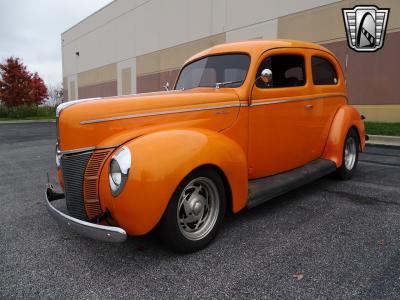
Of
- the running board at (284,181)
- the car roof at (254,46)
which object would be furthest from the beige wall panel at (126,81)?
the running board at (284,181)

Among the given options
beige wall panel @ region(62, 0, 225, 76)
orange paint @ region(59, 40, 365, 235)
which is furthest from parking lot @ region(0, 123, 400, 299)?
beige wall panel @ region(62, 0, 225, 76)

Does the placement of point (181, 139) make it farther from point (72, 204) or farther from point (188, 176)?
point (72, 204)

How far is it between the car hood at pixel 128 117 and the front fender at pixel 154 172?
23 cm

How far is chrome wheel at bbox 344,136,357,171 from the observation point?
518cm

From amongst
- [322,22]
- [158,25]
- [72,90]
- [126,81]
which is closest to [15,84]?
[72,90]

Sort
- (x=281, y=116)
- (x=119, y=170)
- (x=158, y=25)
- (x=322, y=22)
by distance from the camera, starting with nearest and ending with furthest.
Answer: (x=119, y=170) → (x=281, y=116) → (x=322, y=22) → (x=158, y=25)

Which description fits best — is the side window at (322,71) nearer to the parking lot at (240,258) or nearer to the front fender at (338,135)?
the front fender at (338,135)

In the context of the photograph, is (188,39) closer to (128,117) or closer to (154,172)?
(128,117)

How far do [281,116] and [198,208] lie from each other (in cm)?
168

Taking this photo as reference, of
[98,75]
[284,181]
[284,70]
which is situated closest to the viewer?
[284,181]

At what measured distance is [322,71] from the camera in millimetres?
4699

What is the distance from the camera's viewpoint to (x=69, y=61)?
37.6 metres

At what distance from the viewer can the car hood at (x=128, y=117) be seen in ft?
8.93

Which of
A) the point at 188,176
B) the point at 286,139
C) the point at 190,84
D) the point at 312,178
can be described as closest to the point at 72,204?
the point at 188,176
